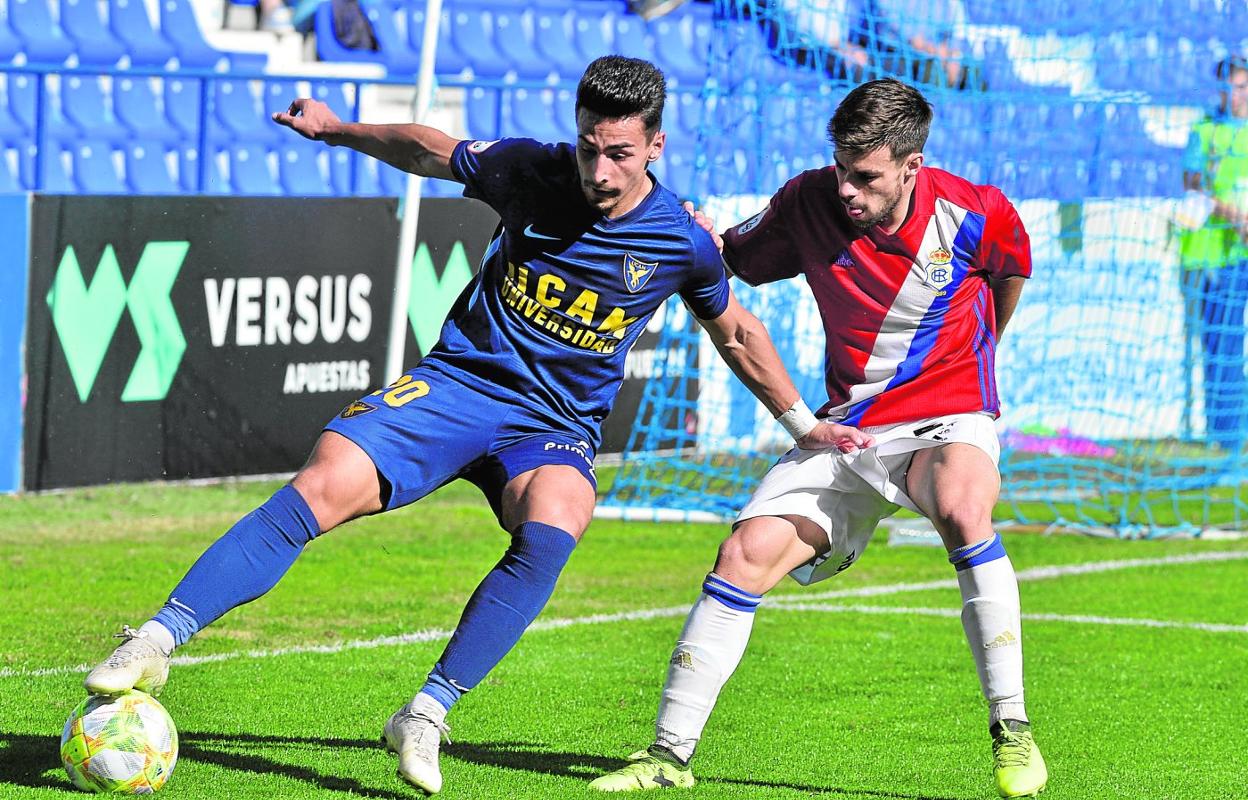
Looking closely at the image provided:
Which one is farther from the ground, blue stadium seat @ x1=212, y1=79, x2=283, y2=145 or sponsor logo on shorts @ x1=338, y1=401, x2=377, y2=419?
blue stadium seat @ x1=212, y1=79, x2=283, y2=145

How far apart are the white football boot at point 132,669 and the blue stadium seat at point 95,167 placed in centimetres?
770

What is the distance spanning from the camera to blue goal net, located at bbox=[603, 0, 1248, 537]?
34.6ft

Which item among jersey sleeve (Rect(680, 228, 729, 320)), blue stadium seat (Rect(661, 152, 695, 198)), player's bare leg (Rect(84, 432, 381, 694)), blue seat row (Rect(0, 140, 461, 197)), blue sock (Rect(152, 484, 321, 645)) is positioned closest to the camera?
player's bare leg (Rect(84, 432, 381, 694))

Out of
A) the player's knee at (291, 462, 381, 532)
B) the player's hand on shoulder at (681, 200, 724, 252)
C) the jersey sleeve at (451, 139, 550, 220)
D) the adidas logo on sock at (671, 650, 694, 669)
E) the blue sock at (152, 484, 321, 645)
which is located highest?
the jersey sleeve at (451, 139, 550, 220)

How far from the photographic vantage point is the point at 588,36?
14.9 meters

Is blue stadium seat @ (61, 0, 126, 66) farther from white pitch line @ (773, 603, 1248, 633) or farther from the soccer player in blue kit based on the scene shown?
the soccer player in blue kit

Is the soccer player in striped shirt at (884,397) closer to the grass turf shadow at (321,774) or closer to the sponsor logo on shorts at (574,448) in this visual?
the grass turf shadow at (321,774)

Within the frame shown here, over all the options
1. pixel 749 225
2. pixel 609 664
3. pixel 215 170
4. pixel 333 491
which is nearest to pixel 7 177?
pixel 215 170

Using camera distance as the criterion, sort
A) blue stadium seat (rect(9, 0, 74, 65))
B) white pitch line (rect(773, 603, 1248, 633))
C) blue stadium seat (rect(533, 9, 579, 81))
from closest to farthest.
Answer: white pitch line (rect(773, 603, 1248, 633))
blue stadium seat (rect(9, 0, 74, 65))
blue stadium seat (rect(533, 9, 579, 81))

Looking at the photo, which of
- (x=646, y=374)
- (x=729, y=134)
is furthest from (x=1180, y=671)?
(x=646, y=374)

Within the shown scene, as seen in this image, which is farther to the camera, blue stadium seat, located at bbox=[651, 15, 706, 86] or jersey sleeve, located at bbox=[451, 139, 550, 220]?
blue stadium seat, located at bbox=[651, 15, 706, 86]

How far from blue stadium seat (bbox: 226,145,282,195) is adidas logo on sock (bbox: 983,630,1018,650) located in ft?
26.4

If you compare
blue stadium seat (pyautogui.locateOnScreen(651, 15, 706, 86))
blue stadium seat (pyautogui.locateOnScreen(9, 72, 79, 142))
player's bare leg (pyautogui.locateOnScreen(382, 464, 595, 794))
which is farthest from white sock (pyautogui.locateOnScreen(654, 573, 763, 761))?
blue stadium seat (pyautogui.locateOnScreen(651, 15, 706, 86))

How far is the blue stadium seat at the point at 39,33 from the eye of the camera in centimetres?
1173
